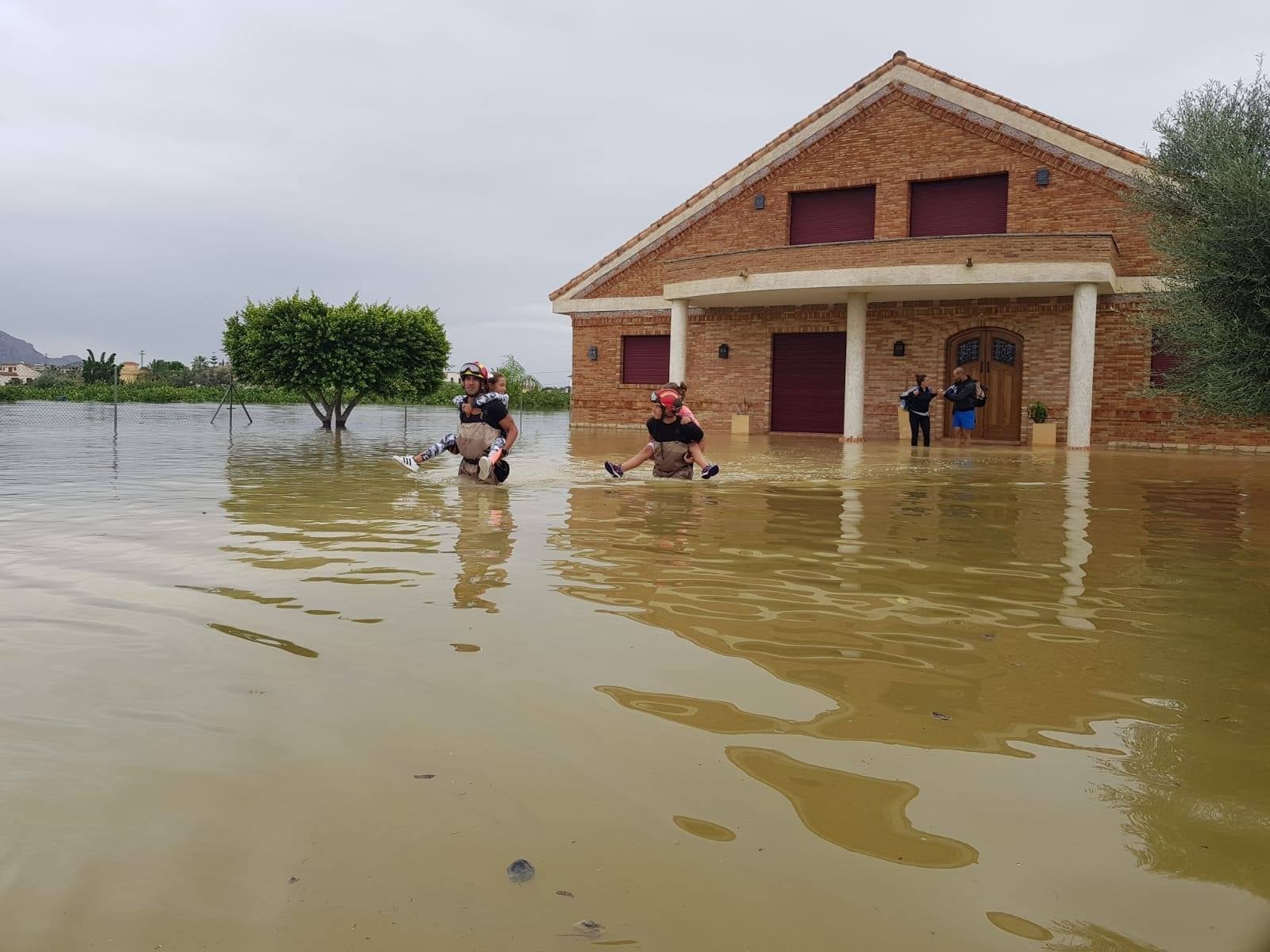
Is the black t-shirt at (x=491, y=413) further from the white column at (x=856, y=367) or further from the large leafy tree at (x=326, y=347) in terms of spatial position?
the large leafy tree at (x=326, y=347)

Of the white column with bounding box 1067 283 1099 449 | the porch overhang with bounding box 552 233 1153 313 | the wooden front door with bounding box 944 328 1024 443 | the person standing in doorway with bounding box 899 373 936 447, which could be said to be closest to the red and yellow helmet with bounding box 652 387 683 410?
the person standing in doorway with bounding box 899 373 936 447

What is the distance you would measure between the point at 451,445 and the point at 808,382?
15879mm

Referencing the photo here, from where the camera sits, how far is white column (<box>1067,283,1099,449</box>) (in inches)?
816

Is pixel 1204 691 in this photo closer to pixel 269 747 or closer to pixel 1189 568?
pixel 1189 568

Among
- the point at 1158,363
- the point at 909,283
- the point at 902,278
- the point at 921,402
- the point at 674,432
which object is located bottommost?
the point at 674,432

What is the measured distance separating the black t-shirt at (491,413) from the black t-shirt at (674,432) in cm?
185

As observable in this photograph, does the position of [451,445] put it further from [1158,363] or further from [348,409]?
[348,409]

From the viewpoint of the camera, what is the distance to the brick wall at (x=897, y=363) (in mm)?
22062

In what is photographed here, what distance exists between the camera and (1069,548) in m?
7.26

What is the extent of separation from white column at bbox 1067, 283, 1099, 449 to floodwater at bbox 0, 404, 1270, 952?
48.8ft

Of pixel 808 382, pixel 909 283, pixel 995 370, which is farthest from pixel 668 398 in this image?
pixel 808 382

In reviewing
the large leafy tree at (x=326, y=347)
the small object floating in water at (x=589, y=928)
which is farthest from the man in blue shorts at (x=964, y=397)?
the small object floating in water at (x=589, y=928)

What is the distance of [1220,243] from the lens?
1165 centimetres

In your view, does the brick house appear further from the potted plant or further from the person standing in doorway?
the person standing in doorway
